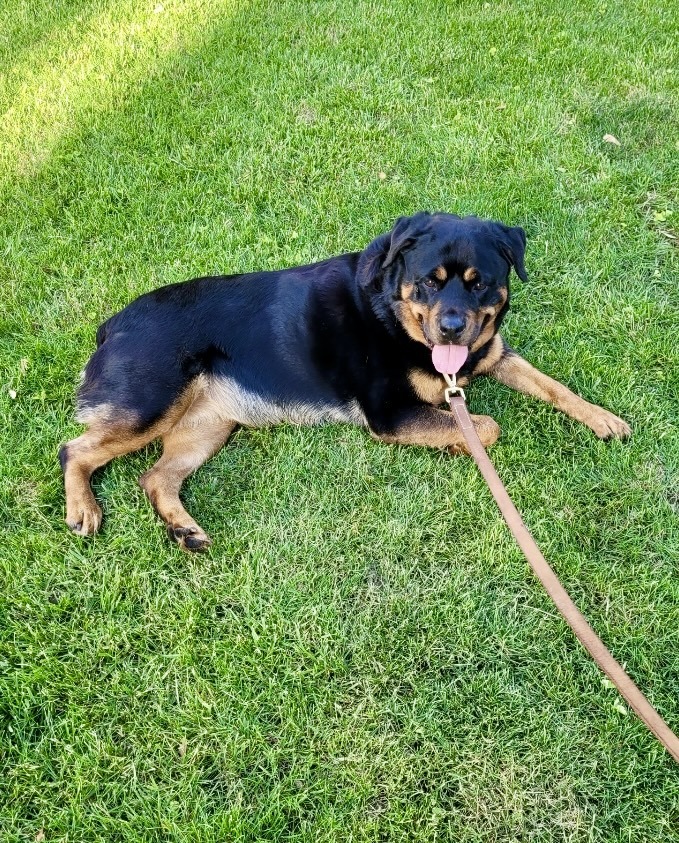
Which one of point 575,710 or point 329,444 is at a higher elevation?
point 329,444

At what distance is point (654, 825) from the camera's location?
2143 millimetres

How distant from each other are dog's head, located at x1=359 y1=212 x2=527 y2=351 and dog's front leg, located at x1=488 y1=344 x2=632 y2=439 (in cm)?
32

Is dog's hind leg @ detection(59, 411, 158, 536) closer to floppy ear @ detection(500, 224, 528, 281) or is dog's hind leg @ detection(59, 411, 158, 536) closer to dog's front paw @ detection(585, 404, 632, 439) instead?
floppy ear @ detection(500, 224, 528, 281)

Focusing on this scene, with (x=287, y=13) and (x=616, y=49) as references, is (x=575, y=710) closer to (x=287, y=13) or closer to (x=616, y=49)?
(x=616, y=49)

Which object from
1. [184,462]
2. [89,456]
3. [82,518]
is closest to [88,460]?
[89,456]

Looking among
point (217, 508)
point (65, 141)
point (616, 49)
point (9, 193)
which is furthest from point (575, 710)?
point (616, 49)

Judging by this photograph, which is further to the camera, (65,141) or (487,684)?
(65,141)

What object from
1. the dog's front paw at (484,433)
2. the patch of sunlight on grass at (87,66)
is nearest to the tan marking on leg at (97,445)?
the dog's front paw at (484,433)

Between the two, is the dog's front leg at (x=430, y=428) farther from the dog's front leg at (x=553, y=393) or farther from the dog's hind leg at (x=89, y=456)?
the dog's hind leg at (x=89, y=456)

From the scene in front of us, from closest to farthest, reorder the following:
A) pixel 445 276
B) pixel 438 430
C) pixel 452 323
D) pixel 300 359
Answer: pixel 452 323 < pixel 445 276 < pixel 438 430 < pixel 300 359

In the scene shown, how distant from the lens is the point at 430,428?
3211mm

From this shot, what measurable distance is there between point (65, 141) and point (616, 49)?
5.23m

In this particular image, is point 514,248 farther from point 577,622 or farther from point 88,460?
point 88,460

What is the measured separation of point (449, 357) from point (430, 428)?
0.39 meters
